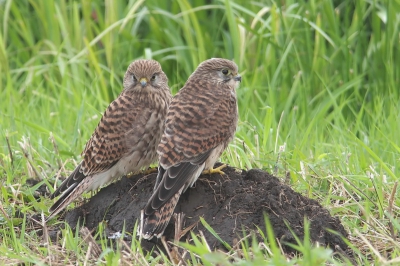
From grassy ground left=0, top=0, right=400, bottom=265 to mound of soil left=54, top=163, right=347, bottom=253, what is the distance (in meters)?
0.22

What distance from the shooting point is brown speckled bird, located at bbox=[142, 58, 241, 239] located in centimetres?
405

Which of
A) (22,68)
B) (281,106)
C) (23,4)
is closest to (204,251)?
(281,106)

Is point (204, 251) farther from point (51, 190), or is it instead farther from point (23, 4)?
point (23, 4)

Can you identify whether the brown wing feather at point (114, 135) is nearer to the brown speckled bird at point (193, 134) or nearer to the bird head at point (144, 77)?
the bird head at point (144, 77)

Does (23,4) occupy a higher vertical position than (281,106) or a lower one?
higher

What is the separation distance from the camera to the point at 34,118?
20.7 feet

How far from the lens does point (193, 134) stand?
4.36 m

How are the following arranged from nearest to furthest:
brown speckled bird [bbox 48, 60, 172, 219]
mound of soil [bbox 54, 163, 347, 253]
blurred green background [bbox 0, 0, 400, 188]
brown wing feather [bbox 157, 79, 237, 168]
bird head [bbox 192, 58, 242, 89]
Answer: mound of soil [bbox 54, 163, 347, 253] < brown wing feather [bbox 157, 79, 237, 168] < brown speckled bird [bbox 48, 60, 172, 219] < bird head [bbox 192, 58, 242, 89] < blurred green background [bbox 0, 0, 400, 188]

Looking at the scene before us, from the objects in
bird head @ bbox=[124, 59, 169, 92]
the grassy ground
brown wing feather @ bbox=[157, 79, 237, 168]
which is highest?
bird head @ bbox=[124, 59, 169, 92]

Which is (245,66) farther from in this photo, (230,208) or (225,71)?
(230,208)

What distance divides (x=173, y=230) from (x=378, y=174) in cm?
135

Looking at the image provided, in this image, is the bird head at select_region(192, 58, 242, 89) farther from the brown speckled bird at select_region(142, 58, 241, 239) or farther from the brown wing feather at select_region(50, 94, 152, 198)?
the brown wing feather at select_region(50, 94, 152, 198)

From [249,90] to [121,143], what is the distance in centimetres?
177

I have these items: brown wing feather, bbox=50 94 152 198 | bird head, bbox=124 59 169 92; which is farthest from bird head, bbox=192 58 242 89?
brown wing feather, bbox=50 94 152 198
